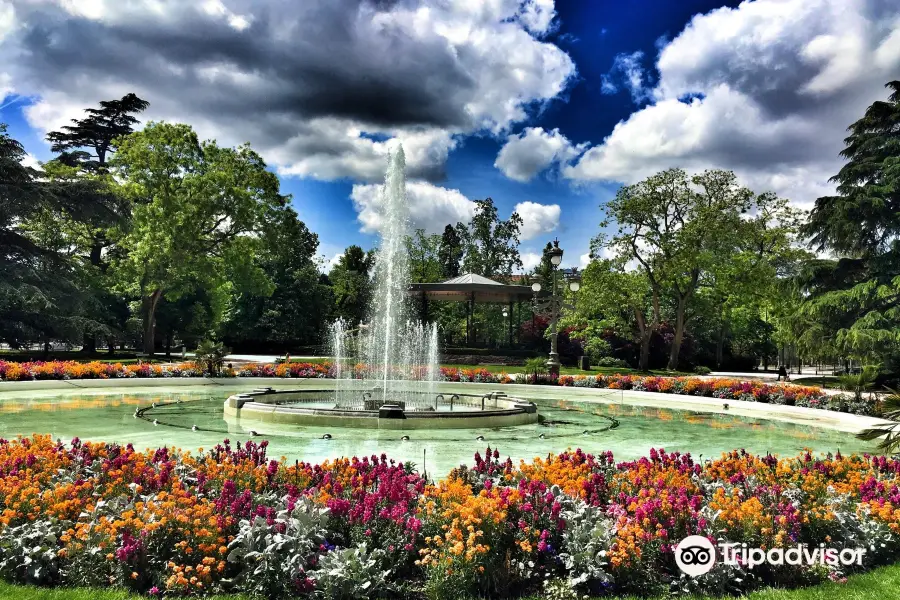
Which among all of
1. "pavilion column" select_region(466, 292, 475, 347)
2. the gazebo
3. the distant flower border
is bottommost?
the distant flower border

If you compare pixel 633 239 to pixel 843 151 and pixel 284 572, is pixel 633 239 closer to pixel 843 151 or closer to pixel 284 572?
pixel 843 151

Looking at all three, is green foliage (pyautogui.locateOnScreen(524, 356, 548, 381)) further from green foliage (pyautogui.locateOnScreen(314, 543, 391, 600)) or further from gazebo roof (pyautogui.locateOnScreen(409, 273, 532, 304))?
green foliage (pyautogui.locateOnScreen(314, 543, 391, 600))

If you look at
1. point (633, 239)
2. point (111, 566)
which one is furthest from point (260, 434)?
point (633, 239)

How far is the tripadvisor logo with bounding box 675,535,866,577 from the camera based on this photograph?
452cm

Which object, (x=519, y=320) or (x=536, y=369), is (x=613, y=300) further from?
(x=519, y=320)

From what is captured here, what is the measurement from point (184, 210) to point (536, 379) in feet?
69.0

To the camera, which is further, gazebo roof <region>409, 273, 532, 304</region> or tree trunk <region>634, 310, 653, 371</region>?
tree trunk <region>634, 310, 653, 371</region>

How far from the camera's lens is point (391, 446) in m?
10.6

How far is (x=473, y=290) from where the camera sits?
3519cm

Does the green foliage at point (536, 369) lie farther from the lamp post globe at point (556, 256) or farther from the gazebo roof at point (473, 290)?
the gazebo roof at point (473, 290)

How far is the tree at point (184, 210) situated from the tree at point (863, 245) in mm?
27407

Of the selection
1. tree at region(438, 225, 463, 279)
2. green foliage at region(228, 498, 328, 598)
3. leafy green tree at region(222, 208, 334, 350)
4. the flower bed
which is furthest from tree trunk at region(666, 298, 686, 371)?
tree at region(438, 225, 463, 279)

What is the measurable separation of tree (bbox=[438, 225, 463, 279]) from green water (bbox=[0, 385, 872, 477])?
178 feet

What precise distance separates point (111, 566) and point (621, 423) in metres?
12.3
